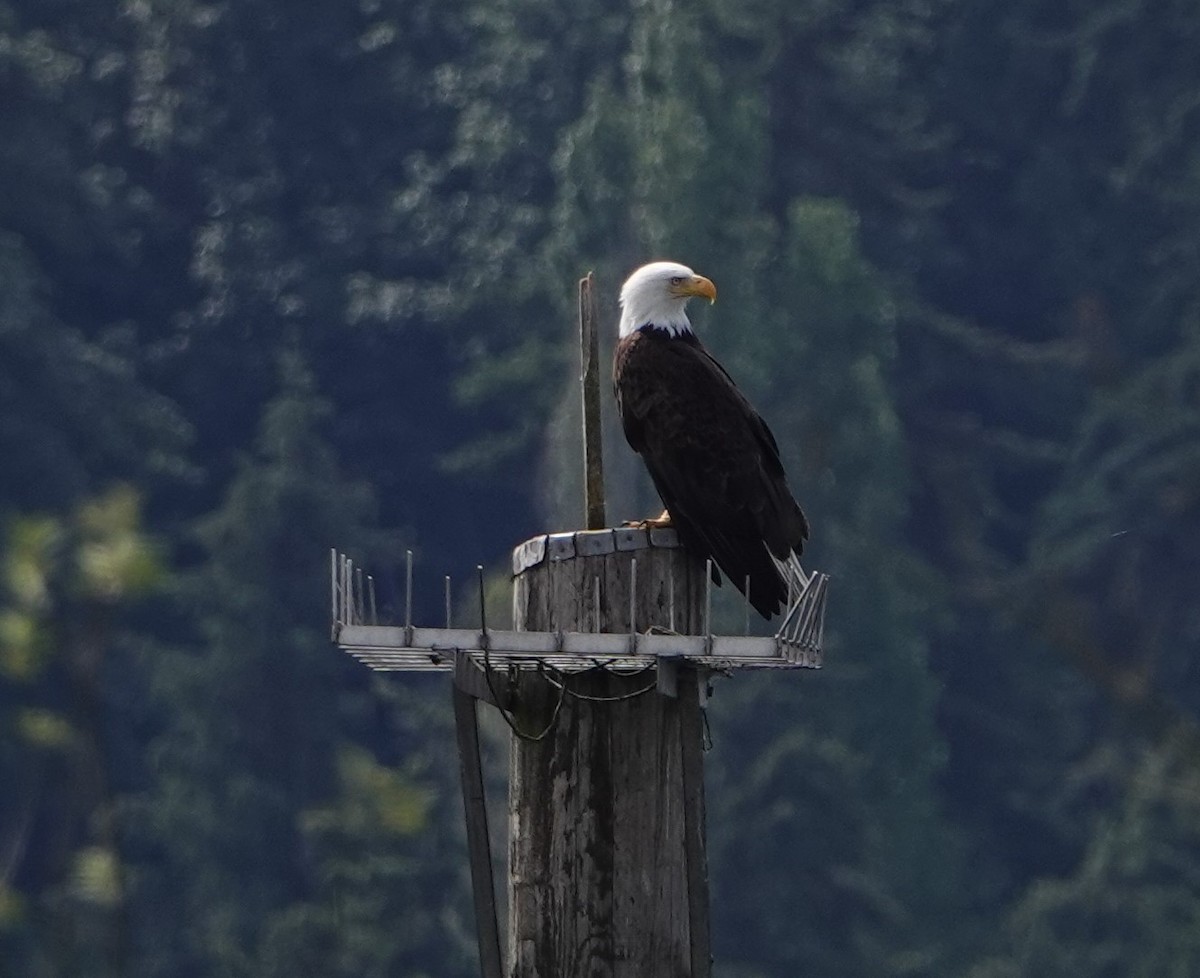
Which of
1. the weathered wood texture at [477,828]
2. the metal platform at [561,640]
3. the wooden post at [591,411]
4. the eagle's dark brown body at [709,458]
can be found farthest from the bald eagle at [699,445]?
the weathered wood texture at [477,828]

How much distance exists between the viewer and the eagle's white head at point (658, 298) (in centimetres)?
919

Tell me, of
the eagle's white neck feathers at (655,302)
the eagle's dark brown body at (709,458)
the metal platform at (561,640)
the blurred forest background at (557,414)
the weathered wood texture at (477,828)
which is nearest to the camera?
the metal platform at (561,640)

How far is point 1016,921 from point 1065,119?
12.9m

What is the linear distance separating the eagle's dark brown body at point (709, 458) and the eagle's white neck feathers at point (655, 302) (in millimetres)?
51

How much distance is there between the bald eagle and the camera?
7957 mm

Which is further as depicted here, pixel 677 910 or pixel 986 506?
pixel 986 506

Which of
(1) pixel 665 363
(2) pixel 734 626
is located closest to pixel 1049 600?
(1) pixel 665 363

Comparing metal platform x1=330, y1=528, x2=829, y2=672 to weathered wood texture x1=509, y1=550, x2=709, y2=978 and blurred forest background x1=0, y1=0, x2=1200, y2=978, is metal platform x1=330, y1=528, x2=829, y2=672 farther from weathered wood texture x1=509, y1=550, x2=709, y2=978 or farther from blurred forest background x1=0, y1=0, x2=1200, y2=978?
blurred forest background x1=0, y1=0, x2=1200, y2=978

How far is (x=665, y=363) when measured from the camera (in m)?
8.88

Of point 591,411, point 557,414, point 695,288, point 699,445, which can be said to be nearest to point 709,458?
point 699,445

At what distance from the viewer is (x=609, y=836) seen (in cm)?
613

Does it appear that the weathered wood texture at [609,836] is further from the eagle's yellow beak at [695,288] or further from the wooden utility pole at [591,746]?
the eagle's yellow beak at [695,288]

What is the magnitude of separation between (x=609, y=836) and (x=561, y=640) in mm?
355

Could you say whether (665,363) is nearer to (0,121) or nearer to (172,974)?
(172,974)
